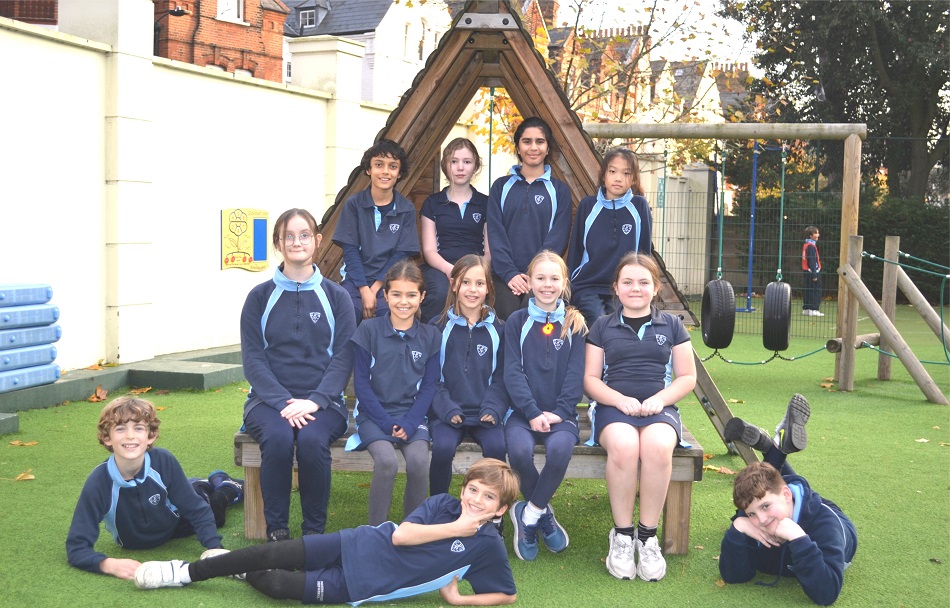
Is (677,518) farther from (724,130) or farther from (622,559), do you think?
(724,130)

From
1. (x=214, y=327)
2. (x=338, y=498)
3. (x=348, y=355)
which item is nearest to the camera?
(x=348, y=355)

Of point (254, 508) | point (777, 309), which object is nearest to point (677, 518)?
point (254, 508)

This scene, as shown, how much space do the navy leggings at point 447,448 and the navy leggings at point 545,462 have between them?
0.06 m

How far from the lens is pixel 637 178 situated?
215 inches

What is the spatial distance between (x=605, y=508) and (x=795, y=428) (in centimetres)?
136

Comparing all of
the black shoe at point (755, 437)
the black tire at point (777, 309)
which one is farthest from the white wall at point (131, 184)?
the black shoe at point (755, 437)

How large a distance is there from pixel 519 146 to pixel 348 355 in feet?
5.74

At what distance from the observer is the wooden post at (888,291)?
9.61m

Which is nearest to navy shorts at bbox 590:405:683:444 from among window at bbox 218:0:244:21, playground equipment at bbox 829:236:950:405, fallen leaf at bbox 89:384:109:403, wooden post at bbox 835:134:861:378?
playground equipment at bbox 829:236:950:405

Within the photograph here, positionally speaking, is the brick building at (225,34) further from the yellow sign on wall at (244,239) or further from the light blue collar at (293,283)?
the light blue collar at (293,283)

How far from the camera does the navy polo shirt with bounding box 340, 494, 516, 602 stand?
3.73m

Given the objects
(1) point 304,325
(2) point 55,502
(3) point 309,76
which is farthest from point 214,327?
(1) point 304,325

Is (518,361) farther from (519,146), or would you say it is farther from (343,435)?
(519,146)

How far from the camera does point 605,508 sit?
5383 mm
